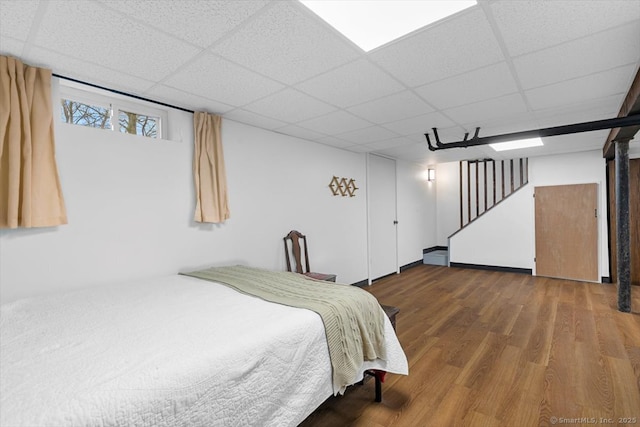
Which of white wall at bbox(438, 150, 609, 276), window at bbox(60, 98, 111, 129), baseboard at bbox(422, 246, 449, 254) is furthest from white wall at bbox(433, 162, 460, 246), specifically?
window at bbox(60, 98, 111, 129)

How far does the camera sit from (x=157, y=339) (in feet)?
4.29

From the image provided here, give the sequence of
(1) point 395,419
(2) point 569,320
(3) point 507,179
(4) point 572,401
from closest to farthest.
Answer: (1) point 395,419 → (4) point 572,401 → (2) point 569,320 → (3) point 507,179

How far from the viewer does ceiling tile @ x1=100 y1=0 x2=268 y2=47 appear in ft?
4.70

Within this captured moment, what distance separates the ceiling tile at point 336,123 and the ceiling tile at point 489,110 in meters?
0.96

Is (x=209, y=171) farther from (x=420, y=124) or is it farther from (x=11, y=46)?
(x=420, y=124)

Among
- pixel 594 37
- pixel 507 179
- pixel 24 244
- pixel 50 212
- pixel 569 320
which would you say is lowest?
pixel 569 320

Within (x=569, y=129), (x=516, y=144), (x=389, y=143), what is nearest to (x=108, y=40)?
(x=389, y=143)

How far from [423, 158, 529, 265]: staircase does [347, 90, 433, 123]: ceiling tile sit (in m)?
3.99

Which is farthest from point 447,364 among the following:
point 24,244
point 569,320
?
point 24,244

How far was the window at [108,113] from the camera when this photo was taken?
2316 mm

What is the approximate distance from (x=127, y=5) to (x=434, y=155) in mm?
5136

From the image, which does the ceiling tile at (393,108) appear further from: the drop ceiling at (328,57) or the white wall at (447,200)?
the white wall at (447,200)

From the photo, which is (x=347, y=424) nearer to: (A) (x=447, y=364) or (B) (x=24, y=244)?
(A) (x=447, y=364)

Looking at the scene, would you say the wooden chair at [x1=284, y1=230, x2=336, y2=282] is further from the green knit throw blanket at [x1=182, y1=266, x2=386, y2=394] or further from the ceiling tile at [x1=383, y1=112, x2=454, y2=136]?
the ceiling tile at [x1=383, y1=112, x2=454, y2=136]
